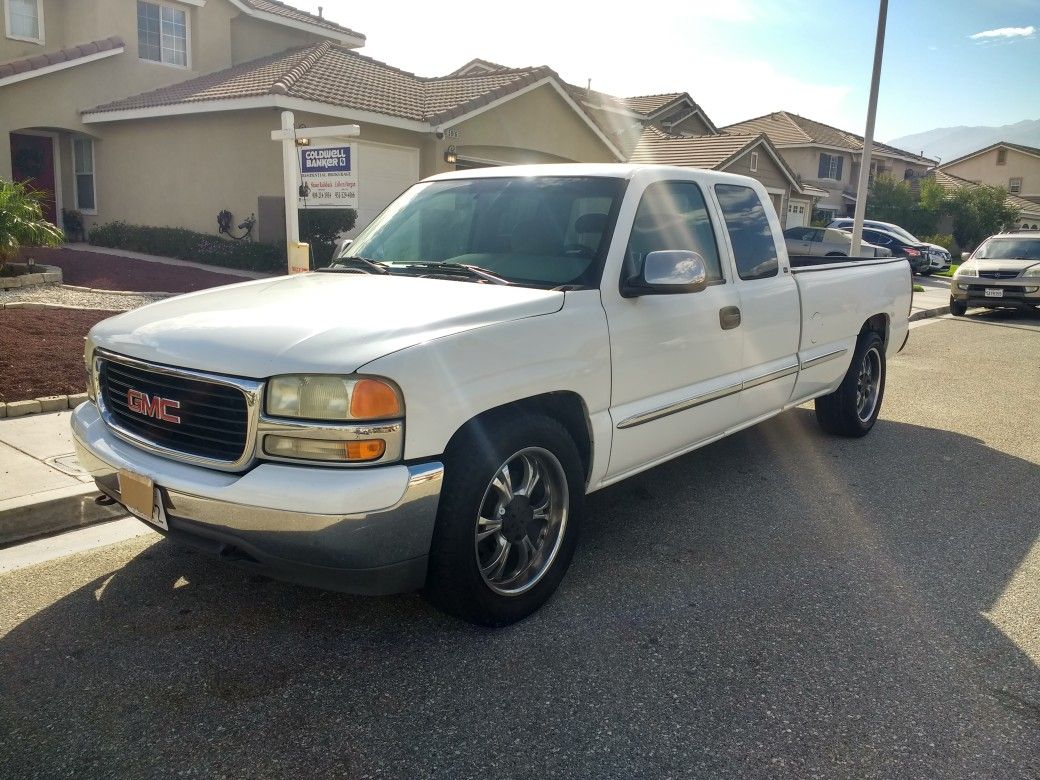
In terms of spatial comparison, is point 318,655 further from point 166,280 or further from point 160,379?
point 166,280

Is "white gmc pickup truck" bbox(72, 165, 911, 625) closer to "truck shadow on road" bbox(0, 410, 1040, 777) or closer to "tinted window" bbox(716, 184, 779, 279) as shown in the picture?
"tinted window" bbox(716, 184, 779, 279)

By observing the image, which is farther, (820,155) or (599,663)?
(820,155)

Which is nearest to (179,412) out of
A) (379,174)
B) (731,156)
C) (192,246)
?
(379,174)

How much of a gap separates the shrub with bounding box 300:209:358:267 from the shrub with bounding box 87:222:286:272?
59cm

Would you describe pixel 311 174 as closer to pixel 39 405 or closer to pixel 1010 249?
pixel 39 405

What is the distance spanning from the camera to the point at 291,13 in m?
24.4

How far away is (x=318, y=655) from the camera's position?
11.0ft

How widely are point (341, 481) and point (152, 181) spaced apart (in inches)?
743

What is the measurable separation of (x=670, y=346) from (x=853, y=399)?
9.72 feet

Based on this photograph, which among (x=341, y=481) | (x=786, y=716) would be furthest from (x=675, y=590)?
(x=341, y=481)

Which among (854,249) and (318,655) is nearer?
(318,655)

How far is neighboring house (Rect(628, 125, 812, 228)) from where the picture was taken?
97.5 ft

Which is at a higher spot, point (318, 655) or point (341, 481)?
point (341, 481)

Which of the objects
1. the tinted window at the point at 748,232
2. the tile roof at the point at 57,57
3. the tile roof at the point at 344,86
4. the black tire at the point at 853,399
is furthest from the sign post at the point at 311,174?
the tile roof at the point at 57,57
